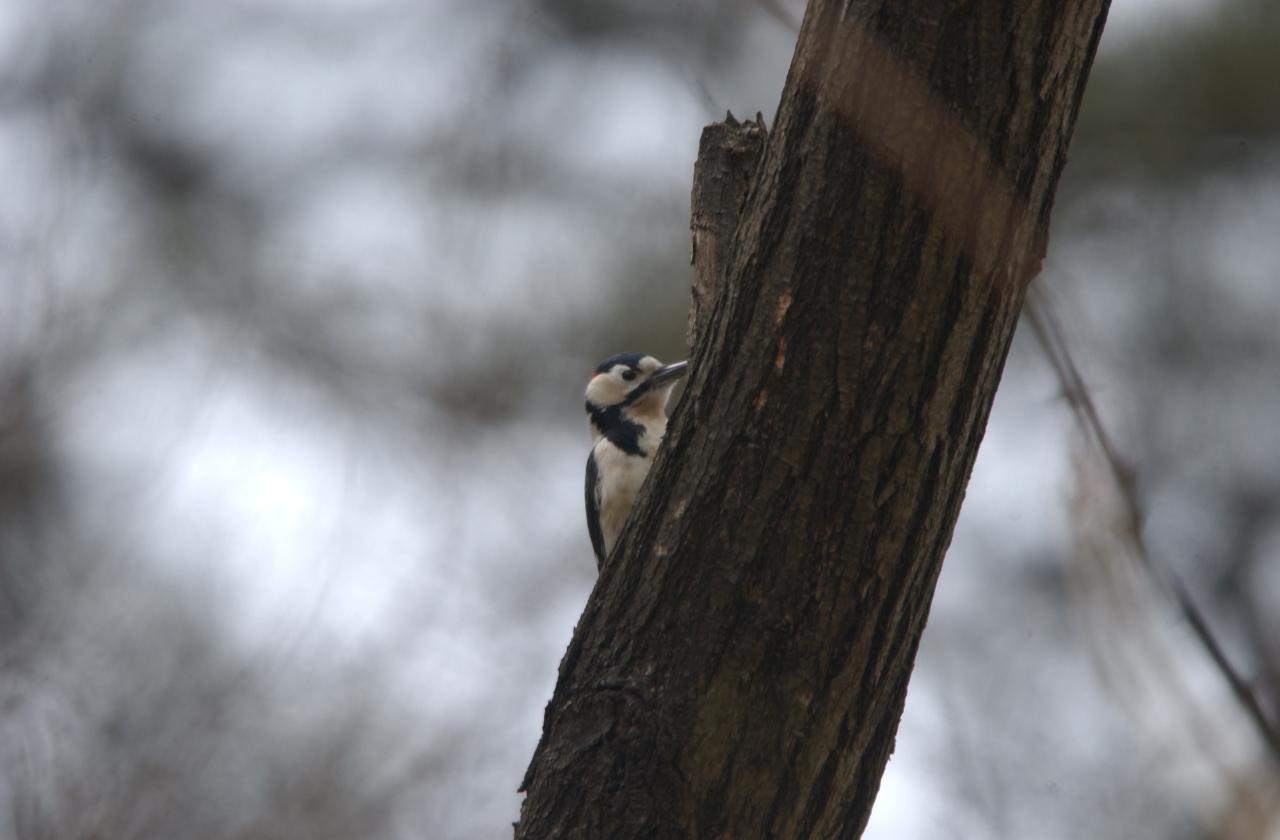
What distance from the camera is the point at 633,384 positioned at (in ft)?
14.4

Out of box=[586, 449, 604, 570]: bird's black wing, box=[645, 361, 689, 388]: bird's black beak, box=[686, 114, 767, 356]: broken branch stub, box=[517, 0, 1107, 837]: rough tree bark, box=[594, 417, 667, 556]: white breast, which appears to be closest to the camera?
box=[517, 0, 1107, 837]: rough tree bark

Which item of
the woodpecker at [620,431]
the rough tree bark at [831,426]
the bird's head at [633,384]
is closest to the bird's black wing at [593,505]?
the woodpecker at [620,431]

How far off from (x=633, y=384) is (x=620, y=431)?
20 centimetres

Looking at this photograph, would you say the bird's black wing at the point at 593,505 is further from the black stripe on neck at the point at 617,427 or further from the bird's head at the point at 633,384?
the bird's head at the point at 633,384

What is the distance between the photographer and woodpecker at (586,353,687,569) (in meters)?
3.98

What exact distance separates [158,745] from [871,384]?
3072 mm

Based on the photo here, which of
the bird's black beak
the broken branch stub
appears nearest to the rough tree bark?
the broken branch stub

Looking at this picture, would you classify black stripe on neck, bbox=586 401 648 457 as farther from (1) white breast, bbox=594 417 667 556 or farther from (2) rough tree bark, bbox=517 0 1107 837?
(2) rough tree bark, bbox=517 0 1107 837

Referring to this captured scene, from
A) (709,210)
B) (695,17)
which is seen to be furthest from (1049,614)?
(709,210)

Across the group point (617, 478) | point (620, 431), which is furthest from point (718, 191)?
point (620, 431)

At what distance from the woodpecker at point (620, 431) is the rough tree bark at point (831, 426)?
191 centimetres

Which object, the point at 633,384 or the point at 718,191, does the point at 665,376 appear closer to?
the point at 633,384

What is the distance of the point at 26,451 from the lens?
15.8ft

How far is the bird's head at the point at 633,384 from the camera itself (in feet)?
14.1
